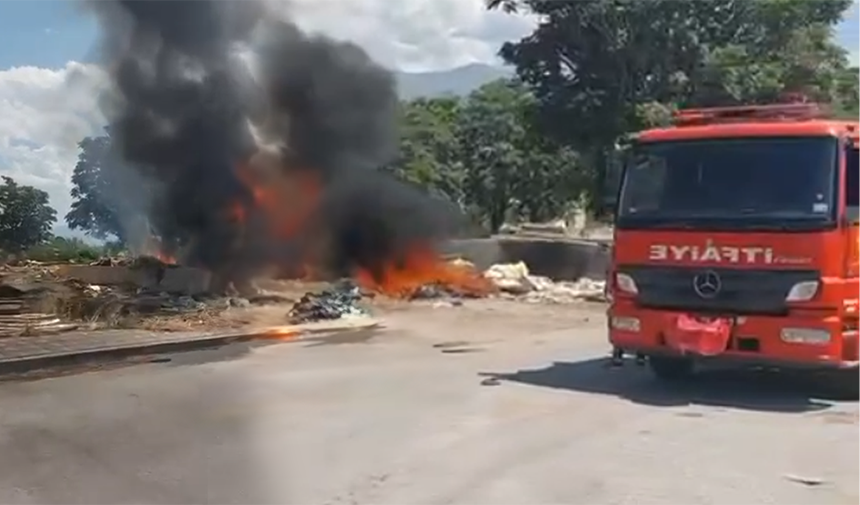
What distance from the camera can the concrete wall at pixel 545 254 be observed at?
76.3 ft

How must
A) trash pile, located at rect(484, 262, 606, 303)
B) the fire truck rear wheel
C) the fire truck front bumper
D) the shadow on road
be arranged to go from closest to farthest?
the fire truck front bumper → the shadow on road → the fire truck rear wheel → trash pile, located at rect(484, 262, 606, 303)

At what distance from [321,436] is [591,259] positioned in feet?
52.2

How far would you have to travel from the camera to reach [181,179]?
2398 cm

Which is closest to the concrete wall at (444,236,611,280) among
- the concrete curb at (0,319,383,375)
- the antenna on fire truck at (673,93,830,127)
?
the concrete curb at (0,319,383,375)

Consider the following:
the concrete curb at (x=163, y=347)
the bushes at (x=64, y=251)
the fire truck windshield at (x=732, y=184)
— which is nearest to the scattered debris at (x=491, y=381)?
the fire truck windshield at (x=732, y=184)

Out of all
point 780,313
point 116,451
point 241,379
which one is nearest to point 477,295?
point 241,379

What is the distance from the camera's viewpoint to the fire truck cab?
8992mm

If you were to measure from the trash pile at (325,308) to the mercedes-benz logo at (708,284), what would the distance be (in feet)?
25.7

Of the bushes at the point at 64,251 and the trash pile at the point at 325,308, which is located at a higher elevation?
the bushes at the point at 64,251

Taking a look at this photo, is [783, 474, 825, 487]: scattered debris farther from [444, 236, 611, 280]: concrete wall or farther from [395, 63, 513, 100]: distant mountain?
[395, 63, 513, 100]: distant mountain

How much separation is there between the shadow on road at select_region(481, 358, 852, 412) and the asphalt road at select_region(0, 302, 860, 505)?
1.4 inches

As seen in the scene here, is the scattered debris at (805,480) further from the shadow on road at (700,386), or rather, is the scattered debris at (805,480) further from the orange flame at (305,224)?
the orange flame at (305,224)

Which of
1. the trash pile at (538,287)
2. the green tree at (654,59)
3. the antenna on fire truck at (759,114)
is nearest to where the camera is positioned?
the antenna on fire truck at (759,114)

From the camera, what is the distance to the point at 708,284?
372 inches
